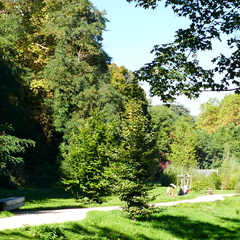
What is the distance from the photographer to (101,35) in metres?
36.3

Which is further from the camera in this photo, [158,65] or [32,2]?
[32,2]

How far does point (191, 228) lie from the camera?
13.4 metres

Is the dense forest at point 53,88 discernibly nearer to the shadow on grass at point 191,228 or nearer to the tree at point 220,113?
the shadow on grass at point 191,228

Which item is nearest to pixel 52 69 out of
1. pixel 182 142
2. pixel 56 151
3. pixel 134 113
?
pixel 56 151

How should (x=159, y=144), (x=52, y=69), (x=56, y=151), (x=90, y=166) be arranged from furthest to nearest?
1. (x=159, y=144)
2. (x=56, y=151)
3. (x=52, y=69)
4. (x=90, y=166)

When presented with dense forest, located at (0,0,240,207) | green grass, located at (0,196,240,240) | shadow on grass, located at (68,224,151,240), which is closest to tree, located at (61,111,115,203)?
green grass, located at (0,196,240,240)

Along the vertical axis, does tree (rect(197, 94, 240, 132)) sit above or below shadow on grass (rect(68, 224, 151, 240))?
above

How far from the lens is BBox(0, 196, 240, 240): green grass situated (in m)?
9.39

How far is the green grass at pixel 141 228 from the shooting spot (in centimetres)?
939

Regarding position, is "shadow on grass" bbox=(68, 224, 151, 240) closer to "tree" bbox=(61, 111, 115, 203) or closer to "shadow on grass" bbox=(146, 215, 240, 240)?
"shadow on grass" bbox=(146, 215, 240, 240)

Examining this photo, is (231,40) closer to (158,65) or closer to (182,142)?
(158,65)

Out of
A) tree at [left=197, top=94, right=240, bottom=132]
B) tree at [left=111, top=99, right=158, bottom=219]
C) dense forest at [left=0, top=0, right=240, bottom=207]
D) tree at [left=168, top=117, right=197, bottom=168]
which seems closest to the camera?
tree at [left=111, top=99, right=158, bottom=219]

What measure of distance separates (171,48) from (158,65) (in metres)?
0.51

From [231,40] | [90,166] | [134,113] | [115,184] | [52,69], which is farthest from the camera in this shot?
[52,69]
